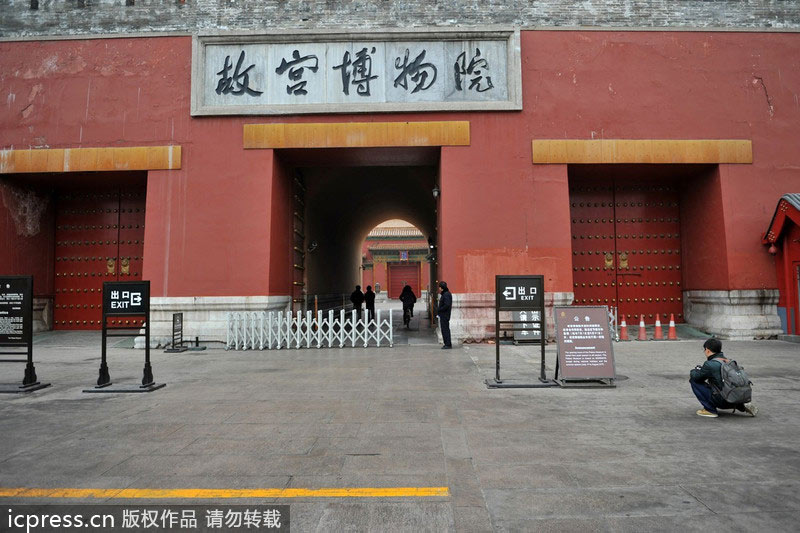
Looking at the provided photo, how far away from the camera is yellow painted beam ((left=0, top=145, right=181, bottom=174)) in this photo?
11977 mm

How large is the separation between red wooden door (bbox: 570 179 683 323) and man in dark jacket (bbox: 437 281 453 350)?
16.0 feet

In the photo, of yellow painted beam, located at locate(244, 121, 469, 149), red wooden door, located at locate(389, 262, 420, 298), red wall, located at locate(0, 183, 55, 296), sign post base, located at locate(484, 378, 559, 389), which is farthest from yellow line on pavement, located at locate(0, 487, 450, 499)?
red wooden door, located at locate(389, 262, 420, 298)

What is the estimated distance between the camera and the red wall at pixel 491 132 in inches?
463

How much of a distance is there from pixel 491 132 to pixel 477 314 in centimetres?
482

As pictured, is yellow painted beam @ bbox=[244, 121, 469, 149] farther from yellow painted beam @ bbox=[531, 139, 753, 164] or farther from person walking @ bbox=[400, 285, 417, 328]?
person walking @ bbox=[400, 285, 417, 328]

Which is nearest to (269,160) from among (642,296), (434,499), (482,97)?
(482,97)

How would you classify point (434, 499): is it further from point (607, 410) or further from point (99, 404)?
point (99, 404)

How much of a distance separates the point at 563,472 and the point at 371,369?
199 inches

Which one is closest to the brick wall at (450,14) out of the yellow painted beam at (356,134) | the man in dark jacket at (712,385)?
the yellow painted beam at (356,134)

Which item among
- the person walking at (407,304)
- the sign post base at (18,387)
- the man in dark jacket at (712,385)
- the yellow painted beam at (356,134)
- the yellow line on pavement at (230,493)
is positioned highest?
the yellow painted beam at (356,134)

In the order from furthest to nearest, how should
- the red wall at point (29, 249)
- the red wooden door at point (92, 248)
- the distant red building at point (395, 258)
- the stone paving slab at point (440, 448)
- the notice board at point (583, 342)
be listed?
the distant red building at point (395, 258) < the red wooden door at point (92, 248) < the red wall at point (29, 249) < the notice board at point (583, 342) < the stone paving slab at point (440, 448)

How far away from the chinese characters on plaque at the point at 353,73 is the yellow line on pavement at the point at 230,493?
34.4 ft

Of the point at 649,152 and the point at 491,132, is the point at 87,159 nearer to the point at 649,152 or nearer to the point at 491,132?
the point at 491,132

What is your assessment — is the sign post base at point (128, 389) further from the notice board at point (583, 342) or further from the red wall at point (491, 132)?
the notice board at point (583, 342)
